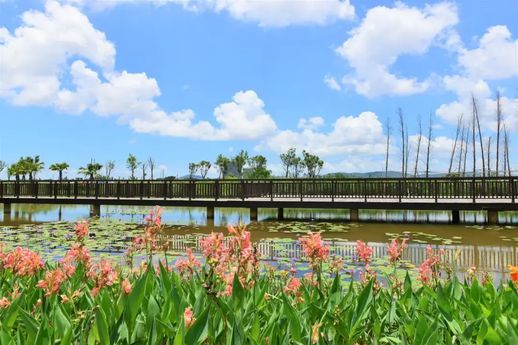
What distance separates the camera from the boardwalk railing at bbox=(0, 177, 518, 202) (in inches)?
603

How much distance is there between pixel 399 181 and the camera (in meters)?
15.8

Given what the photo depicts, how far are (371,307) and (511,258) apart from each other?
8.00 meters

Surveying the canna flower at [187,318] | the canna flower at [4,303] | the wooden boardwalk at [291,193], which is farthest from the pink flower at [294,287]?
the wooden boardwalk at [291,193]

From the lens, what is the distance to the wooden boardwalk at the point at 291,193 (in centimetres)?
1508

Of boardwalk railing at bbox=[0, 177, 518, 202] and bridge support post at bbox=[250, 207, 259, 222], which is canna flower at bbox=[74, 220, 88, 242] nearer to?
boardwalk railing at bbox=[0, 177, 518, 202]

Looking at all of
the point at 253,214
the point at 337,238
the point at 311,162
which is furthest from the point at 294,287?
the point at 311,162

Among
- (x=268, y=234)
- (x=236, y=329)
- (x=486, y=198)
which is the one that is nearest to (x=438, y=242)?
(x=268, y=234)

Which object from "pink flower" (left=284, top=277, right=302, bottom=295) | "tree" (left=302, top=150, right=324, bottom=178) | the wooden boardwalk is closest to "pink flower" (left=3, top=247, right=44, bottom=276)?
"pink flower" (left=284, top=277, right=302, bottom=295)

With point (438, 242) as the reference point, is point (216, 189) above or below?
above

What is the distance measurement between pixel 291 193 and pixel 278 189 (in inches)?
21.8

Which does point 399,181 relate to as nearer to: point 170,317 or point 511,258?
point 511,258

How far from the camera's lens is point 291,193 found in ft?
56.4

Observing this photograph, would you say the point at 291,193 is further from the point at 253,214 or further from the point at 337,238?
the point at 337,238

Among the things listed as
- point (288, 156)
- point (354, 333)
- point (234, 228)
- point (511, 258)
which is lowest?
point (511, 258)
